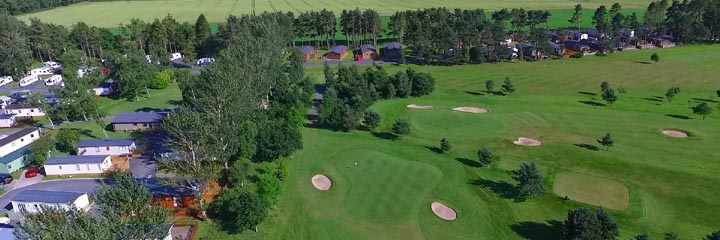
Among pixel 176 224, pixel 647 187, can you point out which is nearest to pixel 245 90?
pixel 176 224

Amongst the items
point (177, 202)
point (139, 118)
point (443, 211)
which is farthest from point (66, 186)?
point (443, 211)

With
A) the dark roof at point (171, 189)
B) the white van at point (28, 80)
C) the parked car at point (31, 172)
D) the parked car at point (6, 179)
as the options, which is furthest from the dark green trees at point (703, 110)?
the white van at point (28, 80)

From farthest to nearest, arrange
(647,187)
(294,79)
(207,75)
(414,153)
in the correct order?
(294,79)
(207,75)
(414,153)
(647,187)

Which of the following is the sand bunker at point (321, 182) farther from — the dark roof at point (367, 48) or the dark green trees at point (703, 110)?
the dark roof at point (367, 48)

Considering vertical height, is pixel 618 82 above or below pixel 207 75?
below

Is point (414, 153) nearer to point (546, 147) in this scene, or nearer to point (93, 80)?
point (546, 147)

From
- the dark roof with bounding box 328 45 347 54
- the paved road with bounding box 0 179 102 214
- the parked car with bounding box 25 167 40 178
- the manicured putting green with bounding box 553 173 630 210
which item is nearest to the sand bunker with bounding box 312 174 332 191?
the manicured putting green with bounding box 553 173 630 210

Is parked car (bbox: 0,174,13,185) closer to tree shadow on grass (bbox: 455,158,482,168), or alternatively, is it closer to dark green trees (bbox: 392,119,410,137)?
dark green trees (bbox: 392,119,410,137)
